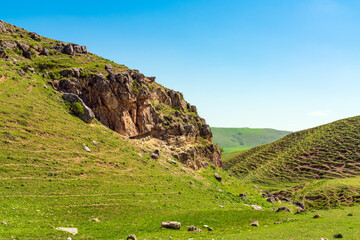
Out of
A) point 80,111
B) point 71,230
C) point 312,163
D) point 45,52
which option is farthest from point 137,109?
point 312,163

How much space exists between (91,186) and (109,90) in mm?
37125

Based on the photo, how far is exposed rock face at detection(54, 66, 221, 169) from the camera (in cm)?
6912

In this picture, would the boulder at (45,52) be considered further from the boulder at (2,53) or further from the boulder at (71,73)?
the boulder at (71,73)

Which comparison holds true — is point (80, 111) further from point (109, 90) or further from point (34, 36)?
point (34, 36)

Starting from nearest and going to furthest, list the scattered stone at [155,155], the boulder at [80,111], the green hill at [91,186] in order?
1. the green hill at [91,186]
2. the boulder at [80,111]
3. the scattered stone at [155,155]

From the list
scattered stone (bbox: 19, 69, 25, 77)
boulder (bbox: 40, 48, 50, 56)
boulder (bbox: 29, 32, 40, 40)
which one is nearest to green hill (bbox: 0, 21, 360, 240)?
scattered stone (bbox: 19, 69, 25, 77)

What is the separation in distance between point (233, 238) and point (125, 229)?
13.6 meters

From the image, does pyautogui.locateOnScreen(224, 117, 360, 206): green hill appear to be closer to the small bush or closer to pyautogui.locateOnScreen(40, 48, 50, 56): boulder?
the small bush

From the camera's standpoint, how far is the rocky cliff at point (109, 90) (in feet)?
222

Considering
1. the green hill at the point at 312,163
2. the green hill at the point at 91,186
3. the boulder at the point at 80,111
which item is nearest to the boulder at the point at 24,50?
the green hill at the point at 91,186

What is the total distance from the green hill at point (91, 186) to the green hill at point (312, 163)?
3335 cm

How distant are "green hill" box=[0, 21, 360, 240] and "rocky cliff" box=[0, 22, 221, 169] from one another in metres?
2.12

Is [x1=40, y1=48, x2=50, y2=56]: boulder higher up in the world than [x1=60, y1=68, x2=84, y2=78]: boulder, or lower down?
higher up

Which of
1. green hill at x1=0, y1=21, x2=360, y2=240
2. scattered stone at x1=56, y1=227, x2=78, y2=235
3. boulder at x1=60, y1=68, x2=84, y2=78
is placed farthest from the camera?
boulder at x1=60, y1=68, x2=84, y2=78
